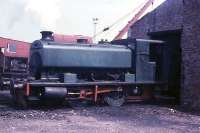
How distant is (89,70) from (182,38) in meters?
3.85

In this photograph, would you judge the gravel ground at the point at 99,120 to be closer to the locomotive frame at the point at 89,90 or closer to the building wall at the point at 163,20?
the locomotive frame at the point at 89,90

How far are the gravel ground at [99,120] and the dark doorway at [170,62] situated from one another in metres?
2.13

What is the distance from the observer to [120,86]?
1783 centimetres

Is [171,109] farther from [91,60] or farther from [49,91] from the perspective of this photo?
[49,91]

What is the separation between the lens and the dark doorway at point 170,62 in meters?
19.1

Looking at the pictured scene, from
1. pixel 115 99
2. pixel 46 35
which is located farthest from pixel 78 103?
pixel 46 35

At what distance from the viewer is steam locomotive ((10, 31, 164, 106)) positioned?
16266mm

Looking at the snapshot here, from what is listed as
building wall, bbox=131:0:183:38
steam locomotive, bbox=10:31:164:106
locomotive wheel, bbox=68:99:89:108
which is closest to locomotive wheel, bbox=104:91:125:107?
steam locomotive, bbox=10:31:164:106

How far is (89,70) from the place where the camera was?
17391mm

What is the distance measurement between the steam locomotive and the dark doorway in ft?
1.81

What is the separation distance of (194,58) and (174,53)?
2.24 metres

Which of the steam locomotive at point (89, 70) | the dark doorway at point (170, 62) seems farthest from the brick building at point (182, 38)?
the steam locomotive at point (89, 70)

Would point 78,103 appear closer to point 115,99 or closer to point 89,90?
point 89,90

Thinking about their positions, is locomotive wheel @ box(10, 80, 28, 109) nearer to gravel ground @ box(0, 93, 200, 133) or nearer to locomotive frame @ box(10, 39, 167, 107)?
locomotive frame @ box(10, 39, 167, 107)
